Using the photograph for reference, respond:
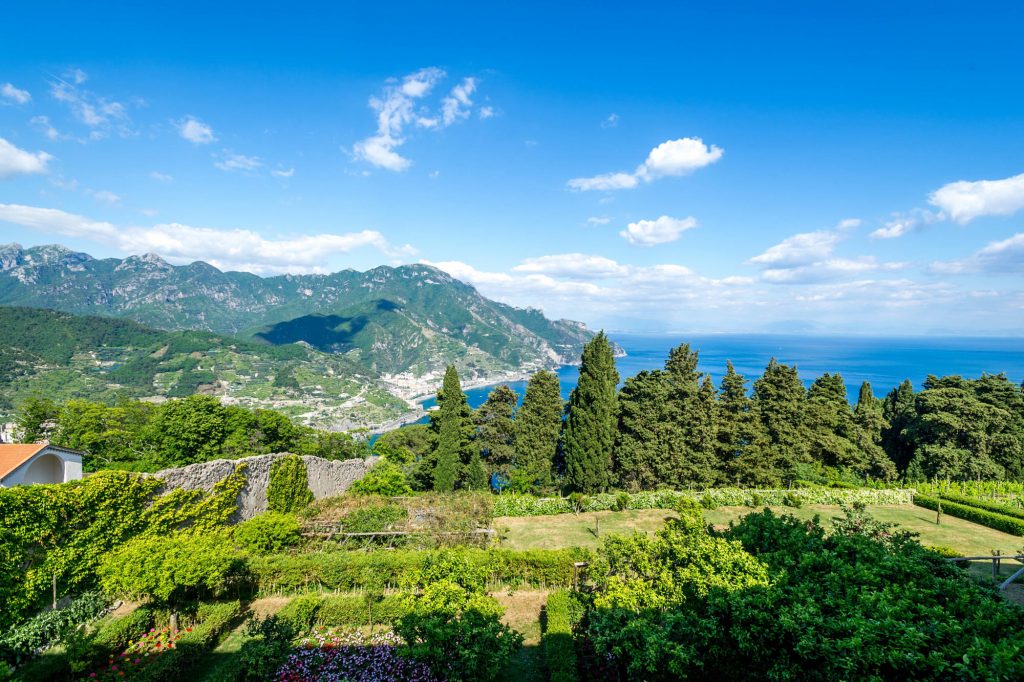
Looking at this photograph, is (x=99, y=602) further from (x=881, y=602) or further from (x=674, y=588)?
(x=881, y=602)

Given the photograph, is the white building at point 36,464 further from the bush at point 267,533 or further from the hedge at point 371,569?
the hedge at point 371,569

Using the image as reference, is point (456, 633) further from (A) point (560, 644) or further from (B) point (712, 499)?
(B) point (712, 499)

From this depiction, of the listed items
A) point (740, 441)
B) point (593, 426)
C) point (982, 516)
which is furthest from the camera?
point (740, 441)

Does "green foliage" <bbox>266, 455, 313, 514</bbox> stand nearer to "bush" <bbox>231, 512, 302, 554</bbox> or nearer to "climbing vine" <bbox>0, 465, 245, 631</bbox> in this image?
"bush" <bbox>231, 512, 302, 554</bbox>

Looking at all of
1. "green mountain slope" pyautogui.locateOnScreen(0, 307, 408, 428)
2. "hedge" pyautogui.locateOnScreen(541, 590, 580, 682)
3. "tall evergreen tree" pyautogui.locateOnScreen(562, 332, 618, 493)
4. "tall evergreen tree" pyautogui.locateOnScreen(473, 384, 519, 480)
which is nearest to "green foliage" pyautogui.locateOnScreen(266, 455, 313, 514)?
"tall evergreen tree" pyautogui.locateOnScreen(473, 384, 519, 480)

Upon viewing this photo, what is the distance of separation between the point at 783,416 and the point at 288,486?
92.7 feet

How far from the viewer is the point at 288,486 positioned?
17.7m

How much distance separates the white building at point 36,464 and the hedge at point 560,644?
18896mm

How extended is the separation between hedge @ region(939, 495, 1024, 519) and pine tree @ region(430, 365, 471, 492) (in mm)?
25337

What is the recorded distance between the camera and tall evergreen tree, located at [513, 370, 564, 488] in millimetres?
26688

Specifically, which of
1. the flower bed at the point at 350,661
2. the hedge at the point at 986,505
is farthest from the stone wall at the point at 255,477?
the hedge at the point at 986,505

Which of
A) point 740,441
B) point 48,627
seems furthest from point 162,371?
point 740,441

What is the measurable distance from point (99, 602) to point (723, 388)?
29.3m

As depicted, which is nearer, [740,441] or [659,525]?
[659,525]
